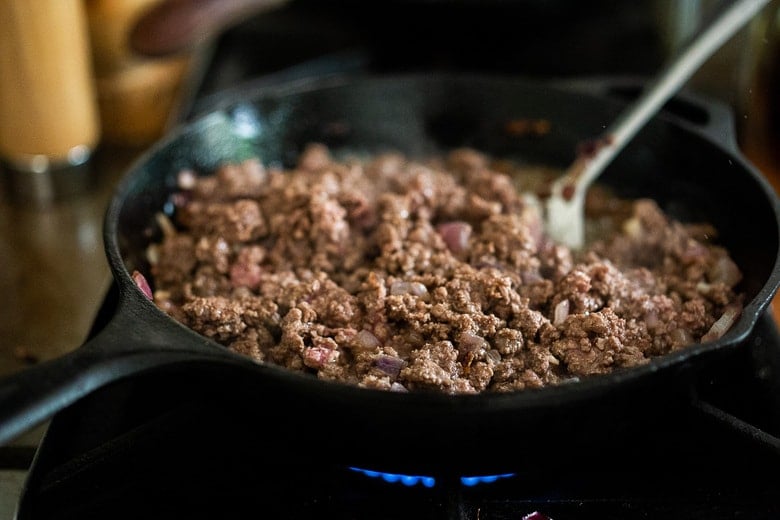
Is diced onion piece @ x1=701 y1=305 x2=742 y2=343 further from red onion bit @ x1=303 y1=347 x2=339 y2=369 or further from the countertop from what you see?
the countertop

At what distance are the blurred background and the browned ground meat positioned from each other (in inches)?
11.7

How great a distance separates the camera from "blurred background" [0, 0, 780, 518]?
1.42 metres

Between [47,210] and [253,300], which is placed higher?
[253,300]

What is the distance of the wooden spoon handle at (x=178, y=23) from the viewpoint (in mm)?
1421

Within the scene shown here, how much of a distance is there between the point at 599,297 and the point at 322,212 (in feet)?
1.27

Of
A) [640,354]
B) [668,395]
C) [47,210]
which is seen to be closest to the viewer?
[668,395]

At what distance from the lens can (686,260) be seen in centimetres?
114

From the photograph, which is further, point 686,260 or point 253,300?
point 686,260

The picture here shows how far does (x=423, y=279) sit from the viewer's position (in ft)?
3.36

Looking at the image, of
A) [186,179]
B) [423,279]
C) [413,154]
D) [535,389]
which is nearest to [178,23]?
[186,179]

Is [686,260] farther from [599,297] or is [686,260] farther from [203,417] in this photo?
[203,417]

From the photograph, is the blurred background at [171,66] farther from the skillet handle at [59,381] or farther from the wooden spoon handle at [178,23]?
the skillet handle at [59,381]

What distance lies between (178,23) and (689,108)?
886mm

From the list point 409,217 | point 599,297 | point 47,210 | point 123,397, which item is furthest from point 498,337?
point 47,210
